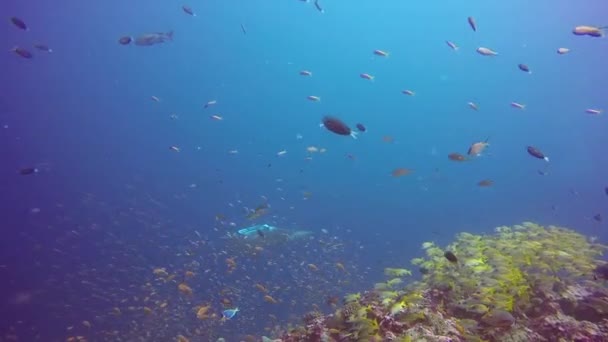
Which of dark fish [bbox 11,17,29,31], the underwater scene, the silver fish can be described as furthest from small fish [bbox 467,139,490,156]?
dark fish [bbox 11,17,29,31]

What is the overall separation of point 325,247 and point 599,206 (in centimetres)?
6580

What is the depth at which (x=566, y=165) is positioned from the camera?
7494 cm

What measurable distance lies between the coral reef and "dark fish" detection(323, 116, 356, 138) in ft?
8.09

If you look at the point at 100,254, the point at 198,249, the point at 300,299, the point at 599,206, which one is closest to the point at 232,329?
the point at 300,299

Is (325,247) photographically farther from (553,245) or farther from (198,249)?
(553,245)

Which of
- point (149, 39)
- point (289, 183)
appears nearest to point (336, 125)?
point (149, 39)

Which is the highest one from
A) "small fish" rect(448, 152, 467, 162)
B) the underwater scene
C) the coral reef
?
the coral reef

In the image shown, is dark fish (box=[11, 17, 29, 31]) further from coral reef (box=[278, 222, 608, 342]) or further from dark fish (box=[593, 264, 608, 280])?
dark fish (box=[593, 264, 608, 280])

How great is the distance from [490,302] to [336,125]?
346cm

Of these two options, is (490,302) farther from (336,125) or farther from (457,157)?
(457,157)

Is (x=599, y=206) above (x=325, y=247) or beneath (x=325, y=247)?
beneath

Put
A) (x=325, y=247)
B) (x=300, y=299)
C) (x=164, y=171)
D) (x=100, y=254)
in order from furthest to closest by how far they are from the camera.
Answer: (x=164, y=171)
(x=100, y=254)
(x=325, y=247)
(x=300, y=299)

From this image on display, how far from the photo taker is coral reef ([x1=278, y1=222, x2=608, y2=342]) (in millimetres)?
5234

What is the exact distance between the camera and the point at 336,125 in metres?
6.46
